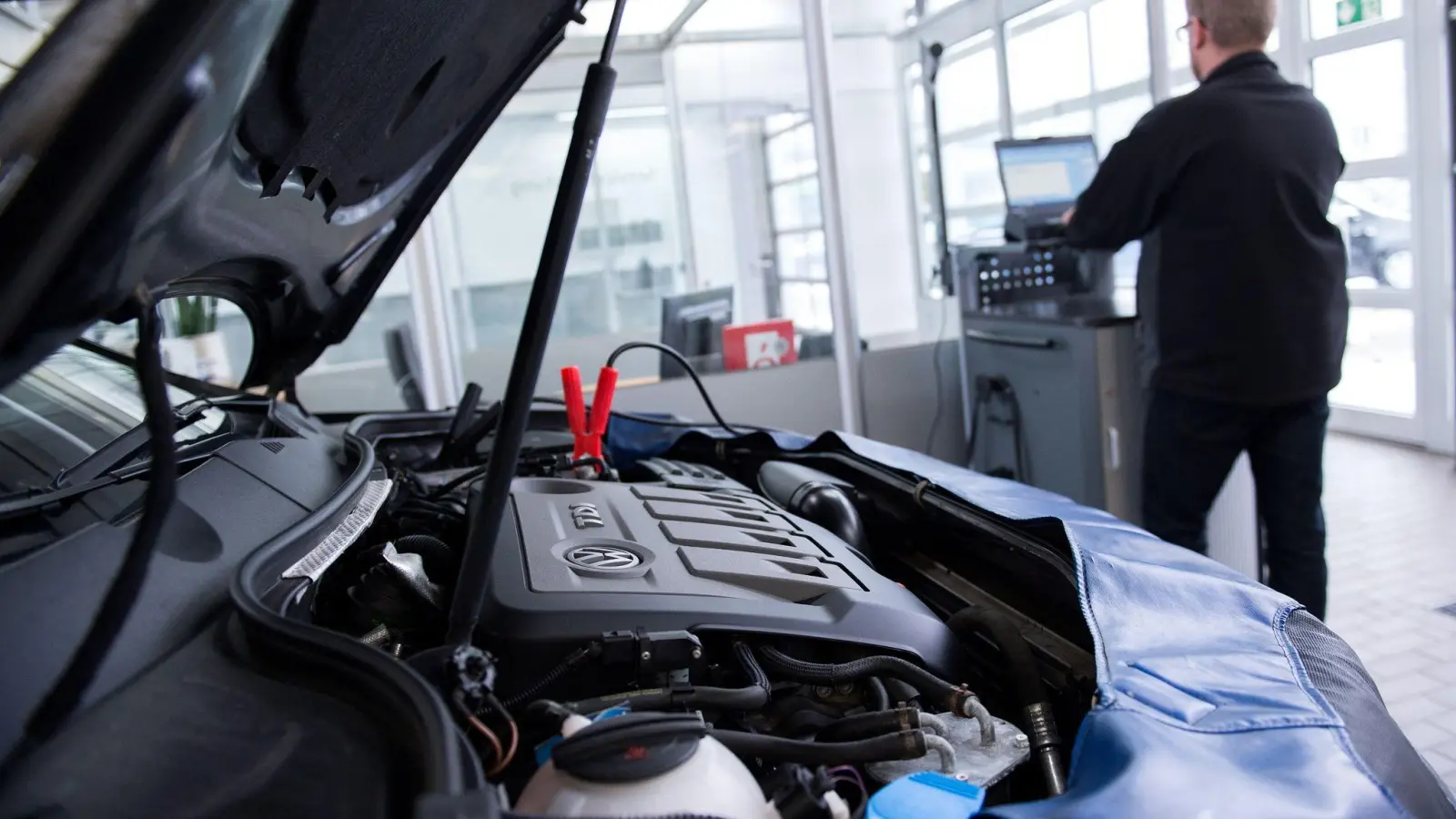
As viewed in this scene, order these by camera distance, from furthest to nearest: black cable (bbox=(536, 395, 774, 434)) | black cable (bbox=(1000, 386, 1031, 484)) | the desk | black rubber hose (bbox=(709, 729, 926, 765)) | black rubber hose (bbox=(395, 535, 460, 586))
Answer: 1. black cable (bbox=(1000, 386, 1031, 484))
2. the desk
3. black cable (bbox=(536, 395, 774, 434))
4. black rubber hose (bbox=(395, 535, 460, 586))
5. black rubber hose (bbox=(709, 729, 926, 765))

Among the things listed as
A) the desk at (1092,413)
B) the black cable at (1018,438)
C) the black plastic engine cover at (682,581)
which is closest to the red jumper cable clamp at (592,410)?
the black plastic engine cover at (682,581)

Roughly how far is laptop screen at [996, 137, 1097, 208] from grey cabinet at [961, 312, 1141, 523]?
465mm

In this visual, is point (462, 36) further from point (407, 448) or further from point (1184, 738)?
point (407, 448)

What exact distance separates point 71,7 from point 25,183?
108 mm

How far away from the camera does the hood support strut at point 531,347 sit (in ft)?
2.69

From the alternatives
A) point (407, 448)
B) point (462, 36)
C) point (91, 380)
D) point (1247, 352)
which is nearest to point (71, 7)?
point (462, 36)

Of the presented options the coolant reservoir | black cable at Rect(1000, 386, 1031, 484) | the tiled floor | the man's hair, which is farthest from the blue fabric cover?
black cable at Rect(1000, 386, 1031, 484)

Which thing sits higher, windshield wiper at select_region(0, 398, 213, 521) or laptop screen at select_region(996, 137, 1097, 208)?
laptop screen at select_region(996, 137, 1097, 208)

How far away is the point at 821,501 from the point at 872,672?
517 millimetres

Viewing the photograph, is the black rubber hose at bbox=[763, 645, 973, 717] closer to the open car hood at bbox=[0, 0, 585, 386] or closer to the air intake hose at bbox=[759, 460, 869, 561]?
the air intake hose at bbox=[759, 460, 869, 561]

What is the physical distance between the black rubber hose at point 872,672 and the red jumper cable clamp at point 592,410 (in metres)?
0.80

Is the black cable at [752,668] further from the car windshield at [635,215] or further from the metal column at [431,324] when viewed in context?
the car windshield at [635,215]

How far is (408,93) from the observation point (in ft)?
3.50

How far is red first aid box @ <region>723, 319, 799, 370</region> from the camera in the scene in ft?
13.4
